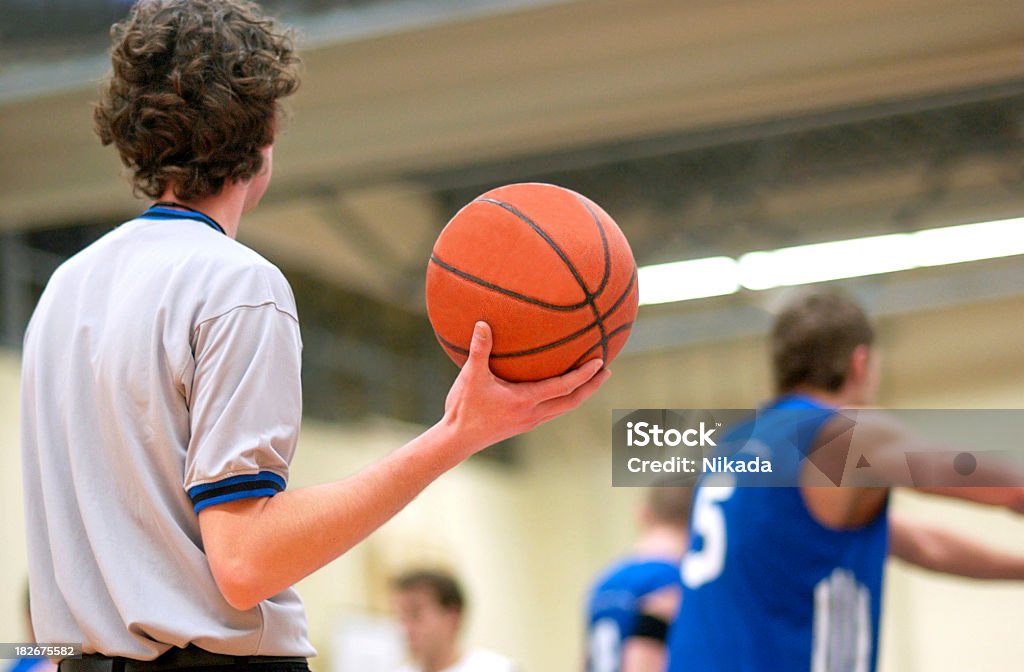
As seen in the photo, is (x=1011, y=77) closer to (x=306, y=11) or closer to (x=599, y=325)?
(x=306, y=11)

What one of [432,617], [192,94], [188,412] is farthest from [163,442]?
[432,617]

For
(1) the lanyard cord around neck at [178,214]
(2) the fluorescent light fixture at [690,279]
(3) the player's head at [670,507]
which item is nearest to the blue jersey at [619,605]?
(3) the player's head at [670,507]

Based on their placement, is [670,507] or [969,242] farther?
[969,242]

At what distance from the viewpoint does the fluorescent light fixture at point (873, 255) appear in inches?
353

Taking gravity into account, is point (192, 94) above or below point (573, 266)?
above

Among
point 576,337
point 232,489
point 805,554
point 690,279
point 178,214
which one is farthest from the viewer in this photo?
point 690,279

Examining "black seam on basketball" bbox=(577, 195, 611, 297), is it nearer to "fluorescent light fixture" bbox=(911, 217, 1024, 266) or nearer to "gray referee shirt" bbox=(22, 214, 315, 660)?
"gray referee shirt" bbox=(22, 214, 315, 660)

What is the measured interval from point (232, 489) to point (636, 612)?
301 centimetres

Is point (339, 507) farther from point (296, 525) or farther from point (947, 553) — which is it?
point (947, 553)

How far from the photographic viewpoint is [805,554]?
10.0 ft

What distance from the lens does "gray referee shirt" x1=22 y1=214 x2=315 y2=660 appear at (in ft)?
4.92

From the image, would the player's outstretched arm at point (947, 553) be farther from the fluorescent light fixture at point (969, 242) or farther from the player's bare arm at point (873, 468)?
the fluorescent light fixture at point (969, 242)

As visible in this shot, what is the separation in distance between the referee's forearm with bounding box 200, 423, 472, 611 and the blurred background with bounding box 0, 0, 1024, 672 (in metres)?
5.04

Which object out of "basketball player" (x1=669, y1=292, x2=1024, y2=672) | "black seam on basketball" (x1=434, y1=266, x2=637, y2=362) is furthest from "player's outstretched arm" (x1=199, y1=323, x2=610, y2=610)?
"basketball player" (x1=669, y1=292, x2=1024, y2=672)
